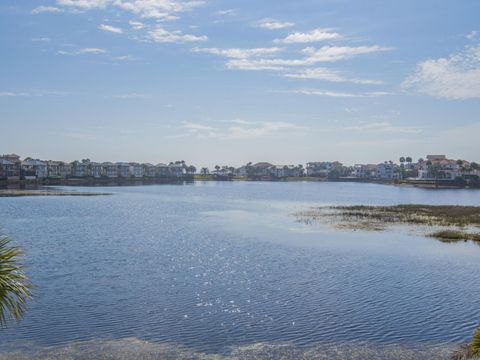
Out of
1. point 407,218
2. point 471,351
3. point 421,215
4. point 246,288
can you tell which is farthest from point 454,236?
point 471,351

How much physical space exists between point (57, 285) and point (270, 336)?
17.3 m

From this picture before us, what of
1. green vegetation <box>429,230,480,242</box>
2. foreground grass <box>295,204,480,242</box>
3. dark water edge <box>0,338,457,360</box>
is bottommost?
dark water edge <box>0,338,457,360</box>

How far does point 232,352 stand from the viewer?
893 inches

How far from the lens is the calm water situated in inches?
997

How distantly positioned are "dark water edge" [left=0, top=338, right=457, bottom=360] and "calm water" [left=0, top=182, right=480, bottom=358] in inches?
22.8

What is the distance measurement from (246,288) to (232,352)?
12544 millimetres

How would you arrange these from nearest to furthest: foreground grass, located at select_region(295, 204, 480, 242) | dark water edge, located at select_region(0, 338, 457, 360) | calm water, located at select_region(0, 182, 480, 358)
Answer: dark water edge, located at select_region(0, 338, 457, 360) < calm water, located at select_region(0, 182, 480, 358) < foreground grass, located at select_region(295, 204, 480, 242)

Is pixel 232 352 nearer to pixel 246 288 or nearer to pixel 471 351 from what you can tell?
pixel 471 351

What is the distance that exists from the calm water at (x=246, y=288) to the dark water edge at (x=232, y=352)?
1.90ft

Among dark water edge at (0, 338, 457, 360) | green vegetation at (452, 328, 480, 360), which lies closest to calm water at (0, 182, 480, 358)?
dark water edge at (0, 338, 457, 360)

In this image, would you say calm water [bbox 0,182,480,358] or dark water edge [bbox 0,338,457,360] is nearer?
dark water edge [bbox 0,338,457,360]

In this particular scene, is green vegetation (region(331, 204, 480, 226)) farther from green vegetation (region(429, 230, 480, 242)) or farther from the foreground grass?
green vegetation (region(429, 230, 480, 242))

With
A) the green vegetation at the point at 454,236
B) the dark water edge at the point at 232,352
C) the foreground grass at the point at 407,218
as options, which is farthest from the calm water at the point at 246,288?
the foreground grass at the point at 407,218

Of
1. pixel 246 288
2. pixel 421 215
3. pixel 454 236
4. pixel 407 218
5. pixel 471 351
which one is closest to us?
pixel 471 351
